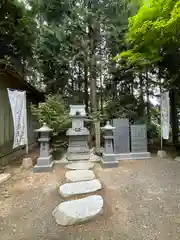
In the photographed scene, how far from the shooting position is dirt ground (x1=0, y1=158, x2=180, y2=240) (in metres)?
2.41

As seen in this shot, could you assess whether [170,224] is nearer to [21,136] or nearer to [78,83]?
[21,136]

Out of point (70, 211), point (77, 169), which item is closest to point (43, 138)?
point (77, 169)

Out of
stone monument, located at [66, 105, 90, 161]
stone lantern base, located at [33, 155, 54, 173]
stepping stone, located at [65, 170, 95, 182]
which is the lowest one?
stepping stone, located at [65, 170, 95, 182]

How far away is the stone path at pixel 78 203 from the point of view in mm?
2656

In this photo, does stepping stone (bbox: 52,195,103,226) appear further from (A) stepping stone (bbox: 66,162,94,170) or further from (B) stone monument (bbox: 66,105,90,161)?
(B) stone monument (bbox: 66,105,90,161)

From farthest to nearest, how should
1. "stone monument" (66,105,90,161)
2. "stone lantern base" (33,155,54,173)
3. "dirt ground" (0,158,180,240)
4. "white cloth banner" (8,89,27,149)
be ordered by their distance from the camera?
→ "stone monument" (66,105,90,161) → "white cloth banner" (8,89,27,149) → "stone lantern base" (33,155,54,173) → "dirt ground" (0,158,180,240)

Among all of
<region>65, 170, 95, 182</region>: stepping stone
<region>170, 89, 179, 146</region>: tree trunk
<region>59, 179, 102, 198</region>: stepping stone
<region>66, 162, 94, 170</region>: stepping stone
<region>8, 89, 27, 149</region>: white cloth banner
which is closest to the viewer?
<region>59, 179, 102, 198</region>: stepping stone

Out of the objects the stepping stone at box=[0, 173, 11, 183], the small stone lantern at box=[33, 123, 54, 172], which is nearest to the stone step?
the small stone lantern at box=[33, 123, 54, 172]

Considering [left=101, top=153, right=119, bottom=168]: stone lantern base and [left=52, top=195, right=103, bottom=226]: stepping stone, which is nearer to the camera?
[left=52, top=195, right=103, bottom=226]: stepping stone

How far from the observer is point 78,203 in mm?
3014

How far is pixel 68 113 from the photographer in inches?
267

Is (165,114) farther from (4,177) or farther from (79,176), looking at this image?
(4,177)

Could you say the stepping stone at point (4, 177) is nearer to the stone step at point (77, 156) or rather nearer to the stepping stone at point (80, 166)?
the stepping stone at point (80, 166)

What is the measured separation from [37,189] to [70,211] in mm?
1382
